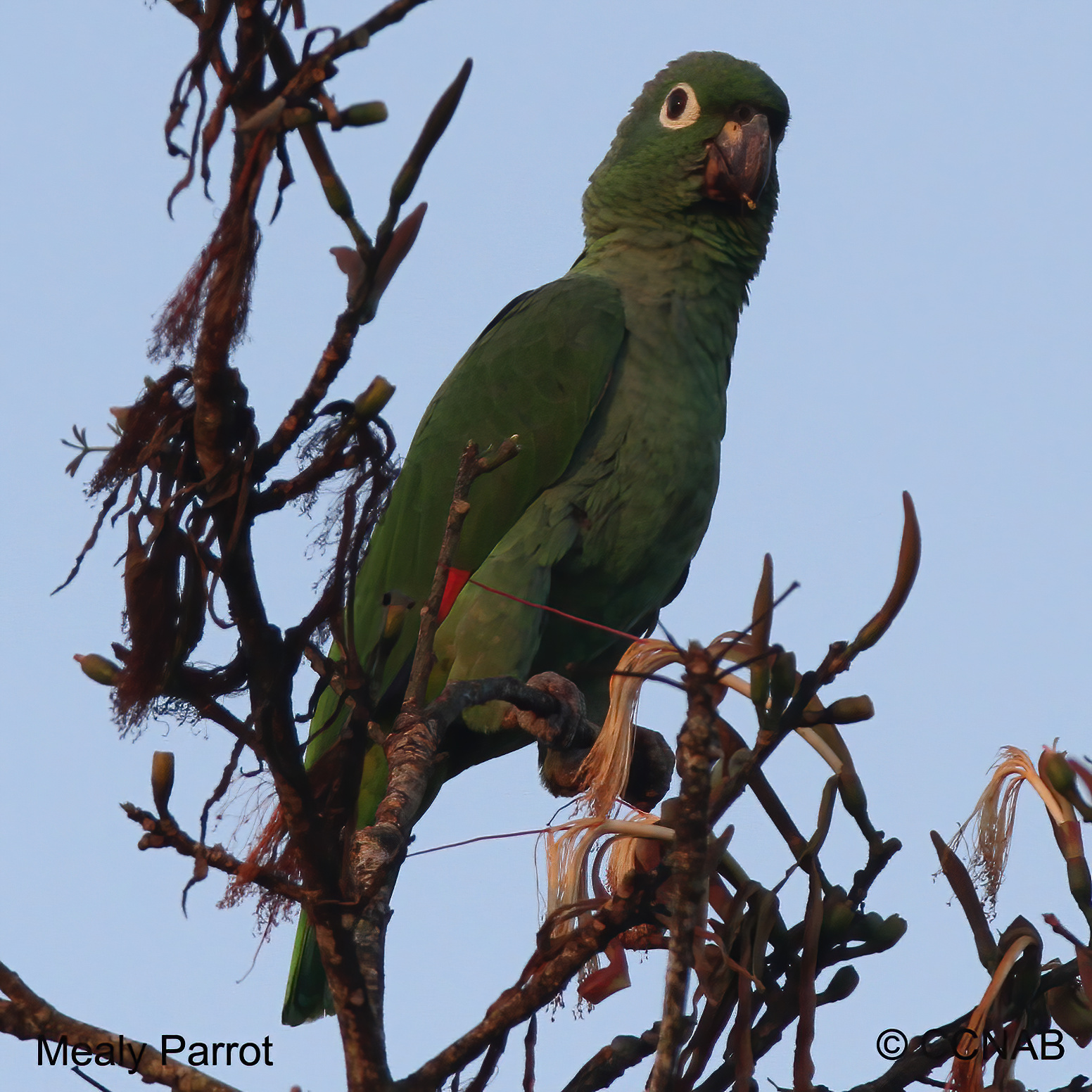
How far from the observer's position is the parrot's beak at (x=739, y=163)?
14.7ft

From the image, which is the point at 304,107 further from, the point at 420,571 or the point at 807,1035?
the point at 420,571

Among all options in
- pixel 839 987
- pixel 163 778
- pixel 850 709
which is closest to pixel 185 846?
pixel 163 778

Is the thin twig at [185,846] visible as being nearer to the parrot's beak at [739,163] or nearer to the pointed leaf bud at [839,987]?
the pointed leaf bud at [839,987]

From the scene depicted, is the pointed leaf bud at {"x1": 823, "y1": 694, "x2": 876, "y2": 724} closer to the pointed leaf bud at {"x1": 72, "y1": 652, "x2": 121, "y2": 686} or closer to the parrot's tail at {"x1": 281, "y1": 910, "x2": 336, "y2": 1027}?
the pointed leaf bud at {"x1": 72, "y1": 652, "x2": 121, "y2": 686}

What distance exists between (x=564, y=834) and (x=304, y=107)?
4.06ft

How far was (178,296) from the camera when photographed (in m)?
1.61

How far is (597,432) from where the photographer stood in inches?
164

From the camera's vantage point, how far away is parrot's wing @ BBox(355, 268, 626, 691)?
414cm

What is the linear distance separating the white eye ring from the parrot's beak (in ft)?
0.51

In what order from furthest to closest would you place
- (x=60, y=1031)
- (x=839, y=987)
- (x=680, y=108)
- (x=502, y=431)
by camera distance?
1. (x=680, y=108)
2. (x=502, y=431)
3. (x=839, y=987)
4. (x=60, y=1031)

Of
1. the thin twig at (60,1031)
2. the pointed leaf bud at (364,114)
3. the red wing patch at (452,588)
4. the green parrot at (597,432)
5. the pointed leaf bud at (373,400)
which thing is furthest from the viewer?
the green parrot at (597,432)

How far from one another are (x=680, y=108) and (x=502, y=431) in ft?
4.93

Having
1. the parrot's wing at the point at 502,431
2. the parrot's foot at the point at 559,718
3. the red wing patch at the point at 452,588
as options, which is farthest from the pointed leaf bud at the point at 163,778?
the parrot's wing at the point at 502,431

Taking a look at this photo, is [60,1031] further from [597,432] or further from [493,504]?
[597,432]
